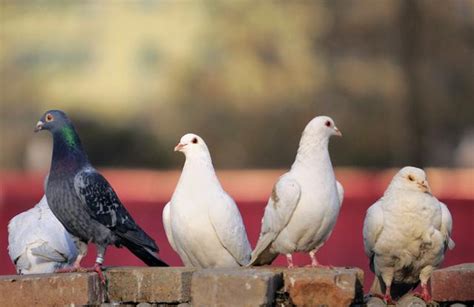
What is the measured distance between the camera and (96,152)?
3431cm

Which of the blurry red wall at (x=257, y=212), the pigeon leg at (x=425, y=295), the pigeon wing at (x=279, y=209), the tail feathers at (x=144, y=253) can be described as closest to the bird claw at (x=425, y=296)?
the pigeon leg at (x=425, y=295)

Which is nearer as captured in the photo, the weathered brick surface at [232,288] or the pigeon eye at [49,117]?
the weathered brick surface at [232,288]

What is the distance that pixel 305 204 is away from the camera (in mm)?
9164

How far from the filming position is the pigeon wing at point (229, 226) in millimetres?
9641

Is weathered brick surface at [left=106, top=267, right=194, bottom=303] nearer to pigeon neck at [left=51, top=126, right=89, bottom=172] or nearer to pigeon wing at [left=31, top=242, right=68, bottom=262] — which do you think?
pigeon neck at [left=51, top=126, right=89, bottom=172]

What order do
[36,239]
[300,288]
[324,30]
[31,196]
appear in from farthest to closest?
[324,30], [31,196], [36,239], [300,288]

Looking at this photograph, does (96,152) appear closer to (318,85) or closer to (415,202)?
(318,85)

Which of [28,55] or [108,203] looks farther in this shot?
[28,55]

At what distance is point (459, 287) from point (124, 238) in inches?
88.6

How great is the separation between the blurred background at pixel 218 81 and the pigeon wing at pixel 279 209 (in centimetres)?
2155

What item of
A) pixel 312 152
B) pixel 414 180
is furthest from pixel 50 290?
pixel 414 180

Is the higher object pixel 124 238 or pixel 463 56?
pixel 463 56

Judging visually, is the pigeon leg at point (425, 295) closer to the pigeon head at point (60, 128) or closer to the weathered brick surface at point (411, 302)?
the weathered brick surface at point (411, 302)

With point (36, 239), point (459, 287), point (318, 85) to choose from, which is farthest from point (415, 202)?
point (318, 85)
